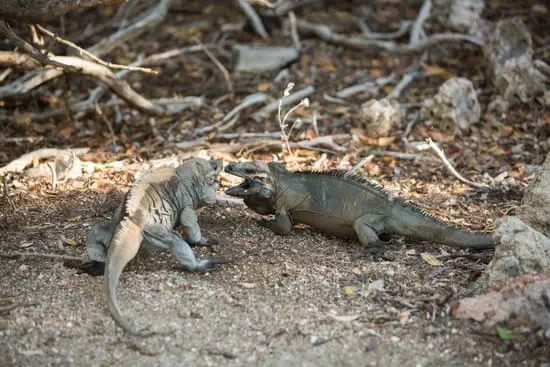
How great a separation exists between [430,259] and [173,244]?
2.07 metres

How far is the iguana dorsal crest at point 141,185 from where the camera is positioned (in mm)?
5668

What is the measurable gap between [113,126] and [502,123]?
16.4 ft

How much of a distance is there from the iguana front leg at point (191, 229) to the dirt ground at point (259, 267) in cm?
11

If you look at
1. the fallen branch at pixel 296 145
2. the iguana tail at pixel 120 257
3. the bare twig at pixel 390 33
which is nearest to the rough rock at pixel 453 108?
the fallen branch at pixel 296 145

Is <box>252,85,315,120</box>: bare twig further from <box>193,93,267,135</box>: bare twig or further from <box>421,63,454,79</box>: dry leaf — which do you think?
<box>421,63,454,79</box>: dry leaf

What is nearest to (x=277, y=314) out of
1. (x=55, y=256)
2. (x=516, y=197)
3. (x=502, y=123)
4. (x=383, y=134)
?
(x=55, y=256)

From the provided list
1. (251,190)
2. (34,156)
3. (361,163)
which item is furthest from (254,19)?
(251,190)

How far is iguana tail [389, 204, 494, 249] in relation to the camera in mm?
6035

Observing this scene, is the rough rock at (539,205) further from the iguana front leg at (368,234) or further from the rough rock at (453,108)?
the rough rock at (453,108)

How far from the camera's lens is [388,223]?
20.5ft

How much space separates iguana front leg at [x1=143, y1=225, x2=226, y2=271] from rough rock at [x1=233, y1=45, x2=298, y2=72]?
5845mm

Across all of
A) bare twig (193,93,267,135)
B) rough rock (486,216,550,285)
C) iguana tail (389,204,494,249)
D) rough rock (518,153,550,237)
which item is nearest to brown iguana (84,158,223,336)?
iguana tail (389,204,494,249)

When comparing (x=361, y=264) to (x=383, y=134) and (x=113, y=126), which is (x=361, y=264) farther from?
(x=113, y=126)

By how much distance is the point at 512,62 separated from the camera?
31.9 ft
